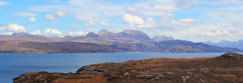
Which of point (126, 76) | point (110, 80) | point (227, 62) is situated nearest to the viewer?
point (110, 80)

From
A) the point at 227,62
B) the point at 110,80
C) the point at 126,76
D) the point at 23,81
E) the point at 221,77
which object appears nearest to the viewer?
the point at 110,80

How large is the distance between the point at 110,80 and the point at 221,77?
18.7 metres

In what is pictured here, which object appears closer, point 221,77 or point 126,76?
point 126,76

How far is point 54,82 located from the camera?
1352 inches

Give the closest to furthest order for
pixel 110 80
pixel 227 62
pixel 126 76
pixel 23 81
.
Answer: pixel 110 80 → pixel 126 76 → pixel 23 81 → pixel 227 62

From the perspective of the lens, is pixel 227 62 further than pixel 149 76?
Yes

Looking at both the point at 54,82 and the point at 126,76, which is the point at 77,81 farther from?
the point at 126,76

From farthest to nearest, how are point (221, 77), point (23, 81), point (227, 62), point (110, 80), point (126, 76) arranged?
point (227, 62) → point (23, 81) → point (221, 77) → point (126, 76) → point (110, 80)

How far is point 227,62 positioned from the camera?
55.8m

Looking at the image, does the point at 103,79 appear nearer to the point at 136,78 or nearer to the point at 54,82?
the point at 136,78

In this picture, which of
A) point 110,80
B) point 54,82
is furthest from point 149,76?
point 54,82

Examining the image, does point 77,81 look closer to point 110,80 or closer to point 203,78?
point 110,80

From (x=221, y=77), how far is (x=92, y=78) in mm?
21140

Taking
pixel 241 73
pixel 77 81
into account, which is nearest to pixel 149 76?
pixel 77 81
